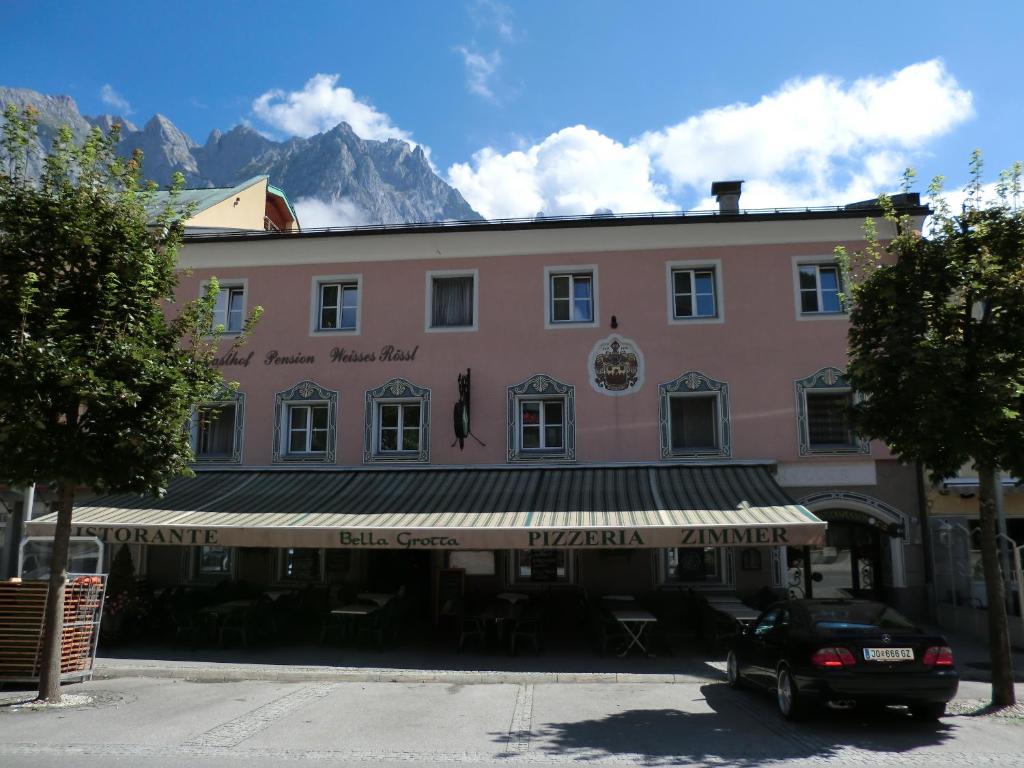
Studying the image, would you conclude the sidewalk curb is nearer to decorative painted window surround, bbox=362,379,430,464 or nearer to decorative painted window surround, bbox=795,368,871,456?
decorative painted window surround, bbox=362,379,430,464

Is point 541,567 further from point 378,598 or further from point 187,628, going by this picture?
point 187,628

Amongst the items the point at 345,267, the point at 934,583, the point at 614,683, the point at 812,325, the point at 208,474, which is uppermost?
the point at 345,267

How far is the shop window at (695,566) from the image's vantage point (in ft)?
52.1

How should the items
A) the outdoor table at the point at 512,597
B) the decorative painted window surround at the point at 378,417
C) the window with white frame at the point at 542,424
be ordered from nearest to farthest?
the outdoor table at the point at 512,597
the window with white frame at the point at 542,424
the decorative painted window surround at the point at 378,417

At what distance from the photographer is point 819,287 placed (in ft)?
54.3

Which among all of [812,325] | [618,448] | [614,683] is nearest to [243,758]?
[614,683]

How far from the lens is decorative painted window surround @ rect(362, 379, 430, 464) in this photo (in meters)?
16.8

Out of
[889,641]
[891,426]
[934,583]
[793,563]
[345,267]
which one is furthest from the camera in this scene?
[345,267]

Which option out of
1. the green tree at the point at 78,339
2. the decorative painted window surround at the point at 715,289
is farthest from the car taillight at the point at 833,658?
the decorative painted window surround at the point at 715,289

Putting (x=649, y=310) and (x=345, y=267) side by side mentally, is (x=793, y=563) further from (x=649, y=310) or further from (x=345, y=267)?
(x=345, y=267)

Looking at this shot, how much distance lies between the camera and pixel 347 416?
56.1ft

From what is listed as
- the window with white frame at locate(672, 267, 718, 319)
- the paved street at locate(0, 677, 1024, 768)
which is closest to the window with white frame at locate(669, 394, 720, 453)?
the window with white frame at locate(672, 267, 718, 319)

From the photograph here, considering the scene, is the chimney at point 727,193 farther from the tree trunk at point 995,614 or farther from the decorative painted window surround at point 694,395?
the tree trunk at point 995,614

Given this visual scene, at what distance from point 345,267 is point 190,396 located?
825cm
